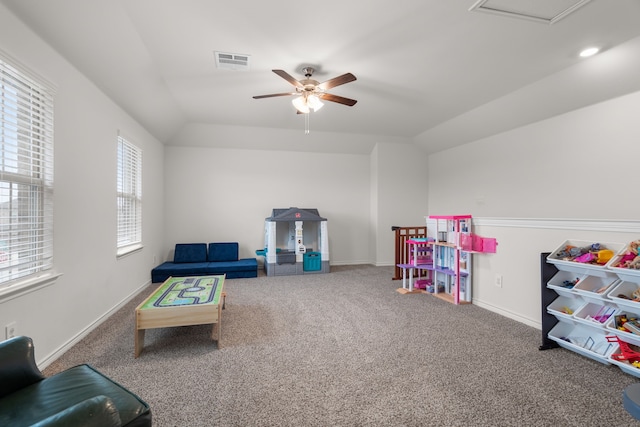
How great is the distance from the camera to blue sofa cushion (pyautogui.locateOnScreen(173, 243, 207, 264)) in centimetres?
536

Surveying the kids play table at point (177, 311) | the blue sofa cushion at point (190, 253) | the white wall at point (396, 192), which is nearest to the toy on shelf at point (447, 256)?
the white wall at point (396, 192)

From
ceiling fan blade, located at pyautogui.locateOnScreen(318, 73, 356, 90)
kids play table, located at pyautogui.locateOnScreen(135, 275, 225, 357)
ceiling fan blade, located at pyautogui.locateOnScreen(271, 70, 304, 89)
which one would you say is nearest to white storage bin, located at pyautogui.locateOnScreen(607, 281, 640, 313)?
ceiling fan blade, located at pyautogui.locateOnScreen(318, 73, 356, 90)

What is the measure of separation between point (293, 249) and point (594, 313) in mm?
4657

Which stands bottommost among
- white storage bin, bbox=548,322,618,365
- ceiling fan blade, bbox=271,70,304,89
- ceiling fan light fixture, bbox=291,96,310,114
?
white storage bin, bbox=548,322,618,365

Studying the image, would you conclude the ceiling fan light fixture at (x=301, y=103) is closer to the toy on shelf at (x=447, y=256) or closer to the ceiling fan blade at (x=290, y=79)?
the ceiling fan blade at (x=290, y=79)

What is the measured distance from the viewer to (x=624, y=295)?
216cm

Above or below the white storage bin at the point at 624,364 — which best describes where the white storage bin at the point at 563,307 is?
above

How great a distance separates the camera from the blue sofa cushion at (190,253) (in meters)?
5.36

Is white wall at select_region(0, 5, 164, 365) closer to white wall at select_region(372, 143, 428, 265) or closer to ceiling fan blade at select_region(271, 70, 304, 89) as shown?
ceiling fan blade at select_region(271, 70, 304, 89)

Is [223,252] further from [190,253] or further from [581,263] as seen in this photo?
[581,263]

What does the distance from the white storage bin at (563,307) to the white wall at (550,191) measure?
33 cm

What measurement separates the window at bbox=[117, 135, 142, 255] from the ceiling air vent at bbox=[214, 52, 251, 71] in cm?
168

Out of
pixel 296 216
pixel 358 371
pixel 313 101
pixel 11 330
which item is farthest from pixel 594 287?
pixel 11 330

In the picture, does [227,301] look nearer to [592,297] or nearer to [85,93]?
[85,93]
